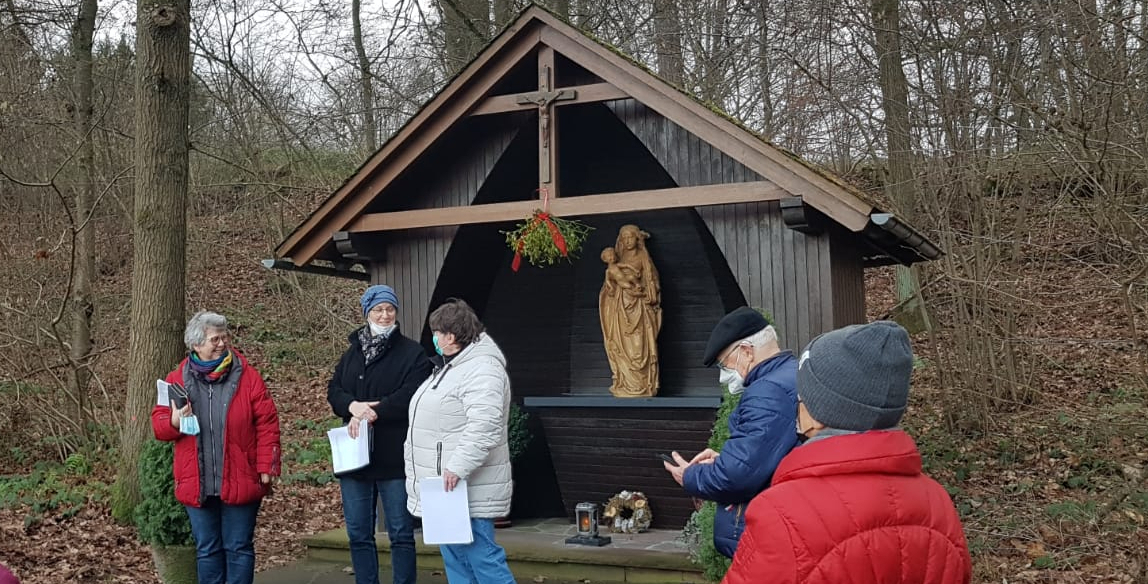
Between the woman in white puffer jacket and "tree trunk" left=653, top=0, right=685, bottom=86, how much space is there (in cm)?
936

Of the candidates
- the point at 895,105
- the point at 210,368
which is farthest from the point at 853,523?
the point at 895,105

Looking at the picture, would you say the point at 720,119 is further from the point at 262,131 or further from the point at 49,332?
the point at 262,131

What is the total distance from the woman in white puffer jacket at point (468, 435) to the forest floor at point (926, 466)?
11.0 feet

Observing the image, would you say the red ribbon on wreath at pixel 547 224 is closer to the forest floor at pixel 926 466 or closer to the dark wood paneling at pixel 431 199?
the dark wood paneling at pixel 431 199

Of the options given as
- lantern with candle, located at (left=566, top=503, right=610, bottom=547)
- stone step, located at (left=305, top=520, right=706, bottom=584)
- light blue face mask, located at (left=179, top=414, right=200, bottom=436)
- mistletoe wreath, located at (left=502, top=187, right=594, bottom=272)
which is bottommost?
stone step, located at (left=305, top=520, right=706, bottom=584)

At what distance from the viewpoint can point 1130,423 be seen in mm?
8258

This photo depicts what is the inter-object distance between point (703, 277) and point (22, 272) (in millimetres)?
8019

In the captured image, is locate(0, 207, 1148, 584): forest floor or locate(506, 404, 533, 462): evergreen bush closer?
locate(0, 207, 1148, 584): forest floor

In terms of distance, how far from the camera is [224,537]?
5.61 meters

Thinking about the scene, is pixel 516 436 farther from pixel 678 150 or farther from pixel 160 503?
pixel 160 503

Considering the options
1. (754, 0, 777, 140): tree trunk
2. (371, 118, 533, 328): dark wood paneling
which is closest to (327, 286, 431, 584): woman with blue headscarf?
(371, 118, 533, 328): dark wood paneling

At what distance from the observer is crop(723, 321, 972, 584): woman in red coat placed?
181cm

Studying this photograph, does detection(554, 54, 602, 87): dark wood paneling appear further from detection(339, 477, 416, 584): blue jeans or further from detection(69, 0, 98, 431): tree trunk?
detection(69, 0, 98, 431): tree trunk

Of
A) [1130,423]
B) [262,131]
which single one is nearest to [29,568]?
[1130,423]
